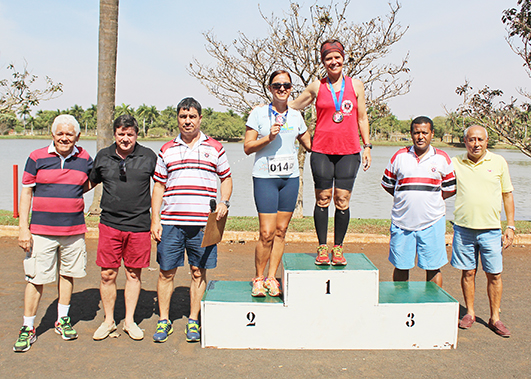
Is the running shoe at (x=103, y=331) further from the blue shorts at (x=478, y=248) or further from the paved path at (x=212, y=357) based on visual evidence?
the blue shorts at (x=478, y=248)

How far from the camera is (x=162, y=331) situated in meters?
4.23

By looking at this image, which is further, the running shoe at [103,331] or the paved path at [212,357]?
the running shoe at [103,331]

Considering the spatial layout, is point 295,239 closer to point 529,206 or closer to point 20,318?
point 20,318

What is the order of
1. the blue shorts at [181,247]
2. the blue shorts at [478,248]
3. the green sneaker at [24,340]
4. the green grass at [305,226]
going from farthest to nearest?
1. the green grass at [305,226]
2. the blue shorts at [478,248]
3. the blue shorts at [181,247]
4. the green sneaker at [24,340]

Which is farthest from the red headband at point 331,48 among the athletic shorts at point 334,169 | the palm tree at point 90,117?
the palm tree at point 90,117

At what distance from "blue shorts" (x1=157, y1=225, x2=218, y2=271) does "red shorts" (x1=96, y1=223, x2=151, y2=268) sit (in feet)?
0.52

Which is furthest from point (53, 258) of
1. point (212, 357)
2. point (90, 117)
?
point (90, 117)

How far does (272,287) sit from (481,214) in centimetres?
217

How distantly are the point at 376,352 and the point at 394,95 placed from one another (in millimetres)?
8827

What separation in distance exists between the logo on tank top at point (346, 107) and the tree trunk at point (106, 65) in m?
7.05

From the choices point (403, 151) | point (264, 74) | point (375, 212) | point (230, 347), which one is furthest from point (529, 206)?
point (230, 347)

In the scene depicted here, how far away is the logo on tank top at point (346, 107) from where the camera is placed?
4.21 m

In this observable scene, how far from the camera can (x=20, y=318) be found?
4.64m

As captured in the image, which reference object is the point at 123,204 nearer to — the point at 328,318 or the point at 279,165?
the point at 279,165
